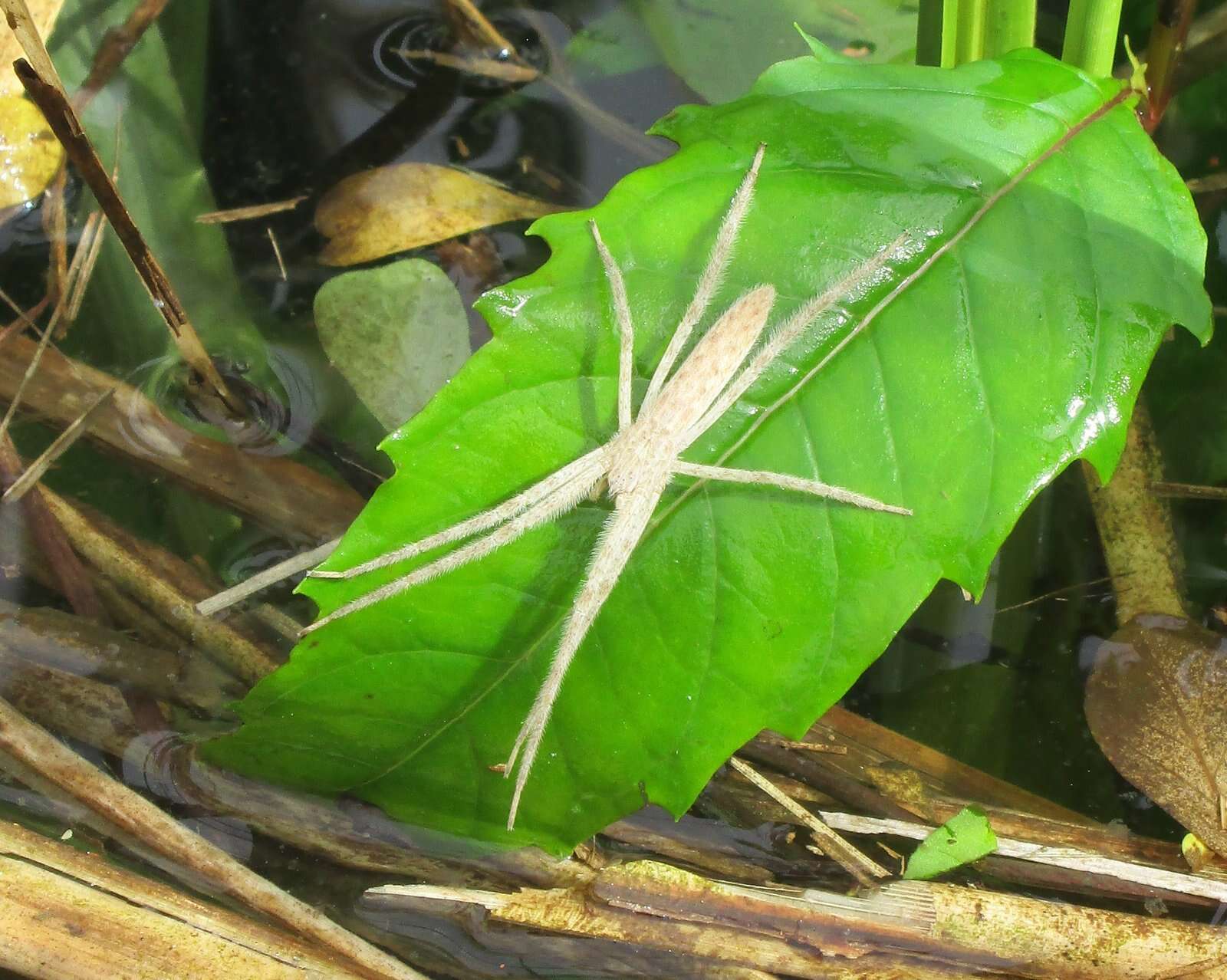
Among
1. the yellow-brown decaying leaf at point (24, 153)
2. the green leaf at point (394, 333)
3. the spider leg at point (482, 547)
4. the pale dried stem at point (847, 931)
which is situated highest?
the yellow-brown decaying leaf at point (24, 153)

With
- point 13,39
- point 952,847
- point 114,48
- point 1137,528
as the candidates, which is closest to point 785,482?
point 952,847

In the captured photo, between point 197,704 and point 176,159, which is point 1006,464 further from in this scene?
point 176,159

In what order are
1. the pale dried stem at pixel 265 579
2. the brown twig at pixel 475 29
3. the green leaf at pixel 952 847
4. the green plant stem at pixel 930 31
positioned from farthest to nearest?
1. the brown twig at pixel 475 29
2. the pale dried stem at pixel 265 579
3. the green plant stem at pixel 930 31
4. the green leaf at pixel 952 847

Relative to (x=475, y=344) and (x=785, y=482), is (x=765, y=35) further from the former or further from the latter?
(x=785, y=482)

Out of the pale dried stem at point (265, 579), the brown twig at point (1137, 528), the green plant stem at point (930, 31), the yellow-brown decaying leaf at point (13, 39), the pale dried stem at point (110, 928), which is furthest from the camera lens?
the yellow-brown decaying leaf at point (13, 39)

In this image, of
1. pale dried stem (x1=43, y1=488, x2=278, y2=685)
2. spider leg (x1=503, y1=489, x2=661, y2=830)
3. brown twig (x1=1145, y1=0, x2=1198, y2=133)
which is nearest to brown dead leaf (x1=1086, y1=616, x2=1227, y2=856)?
brown twig (x1=1145, y1=0, x2=1198, y2=133)

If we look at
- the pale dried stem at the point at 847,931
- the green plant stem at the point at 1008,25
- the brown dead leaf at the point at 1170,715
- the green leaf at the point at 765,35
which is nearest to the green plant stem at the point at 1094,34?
the green plant stem at the point at 1008,25

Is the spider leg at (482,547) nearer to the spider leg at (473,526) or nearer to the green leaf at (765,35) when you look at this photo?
the spider leg at (473,526)
